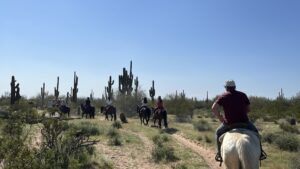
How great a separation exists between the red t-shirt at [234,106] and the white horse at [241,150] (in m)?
0.79

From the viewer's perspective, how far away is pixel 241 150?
7395mm

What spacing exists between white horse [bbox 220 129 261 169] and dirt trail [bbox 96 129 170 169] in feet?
21.1

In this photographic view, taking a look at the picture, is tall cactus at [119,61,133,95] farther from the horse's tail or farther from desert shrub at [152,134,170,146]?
the horse's tail

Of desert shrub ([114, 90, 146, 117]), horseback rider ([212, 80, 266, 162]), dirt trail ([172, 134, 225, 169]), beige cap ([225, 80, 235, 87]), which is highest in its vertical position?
desert shrub ([114, 90, 146, 117])

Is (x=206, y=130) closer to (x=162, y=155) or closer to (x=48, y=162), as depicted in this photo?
(x=162, y=155)

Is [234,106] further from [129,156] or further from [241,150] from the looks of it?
[129,156]

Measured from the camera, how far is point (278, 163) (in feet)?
49.6

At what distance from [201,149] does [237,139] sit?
1116cm

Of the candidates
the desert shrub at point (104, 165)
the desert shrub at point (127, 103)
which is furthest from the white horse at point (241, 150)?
the desert shrub at point (127, 103)

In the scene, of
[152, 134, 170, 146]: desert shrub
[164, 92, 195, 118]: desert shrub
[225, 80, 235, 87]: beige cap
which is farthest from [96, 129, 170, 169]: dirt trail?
[164, 92, 195, 118]: desert shrub

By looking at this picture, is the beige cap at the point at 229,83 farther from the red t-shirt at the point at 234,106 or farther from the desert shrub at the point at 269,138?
the desert shrub at the point at 269,138

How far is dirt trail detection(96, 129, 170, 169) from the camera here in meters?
14.3

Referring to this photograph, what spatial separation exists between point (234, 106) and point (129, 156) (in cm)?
765

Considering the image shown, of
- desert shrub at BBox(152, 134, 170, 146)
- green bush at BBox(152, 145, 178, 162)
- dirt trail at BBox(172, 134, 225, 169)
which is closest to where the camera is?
dirt trail at BBox(172, 134, 225, 169)
